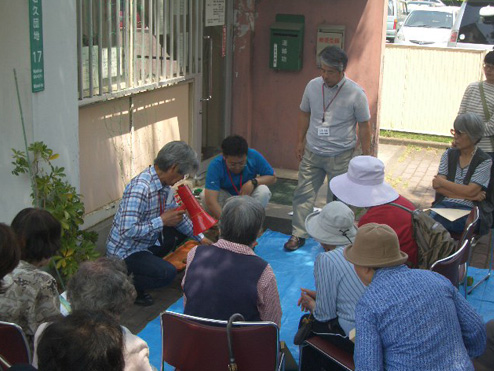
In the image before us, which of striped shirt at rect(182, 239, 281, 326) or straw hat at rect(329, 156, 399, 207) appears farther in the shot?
straw hat at rect(329, 156, 399, 207)

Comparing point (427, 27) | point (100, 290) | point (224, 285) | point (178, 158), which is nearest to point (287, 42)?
point (178, 158)

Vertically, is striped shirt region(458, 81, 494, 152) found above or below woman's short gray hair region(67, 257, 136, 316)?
above

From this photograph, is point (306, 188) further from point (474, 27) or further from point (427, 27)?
point (427, 27)

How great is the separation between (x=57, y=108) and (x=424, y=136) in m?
7.52

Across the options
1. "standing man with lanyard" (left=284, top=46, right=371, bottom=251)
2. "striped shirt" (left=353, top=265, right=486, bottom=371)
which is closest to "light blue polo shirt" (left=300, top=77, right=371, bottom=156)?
"standing man with lanyard" (left=284, top=46, right=371, bottom=251)

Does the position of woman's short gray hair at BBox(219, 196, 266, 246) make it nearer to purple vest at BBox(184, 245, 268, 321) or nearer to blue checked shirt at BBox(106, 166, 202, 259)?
purple vest at BBox(184, 245, 268, 321)

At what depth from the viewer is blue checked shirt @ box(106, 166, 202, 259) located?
16.9ft

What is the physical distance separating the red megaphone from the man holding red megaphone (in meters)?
0.07

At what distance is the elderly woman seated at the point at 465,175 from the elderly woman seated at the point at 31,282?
10.9 ft

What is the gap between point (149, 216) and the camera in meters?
5.32

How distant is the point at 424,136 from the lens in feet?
38.1

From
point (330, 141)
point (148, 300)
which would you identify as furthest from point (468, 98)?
point (148, 300)

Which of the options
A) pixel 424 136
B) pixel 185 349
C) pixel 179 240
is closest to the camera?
pixel 185 349

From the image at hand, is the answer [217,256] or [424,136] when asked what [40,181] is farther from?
[424,136]
